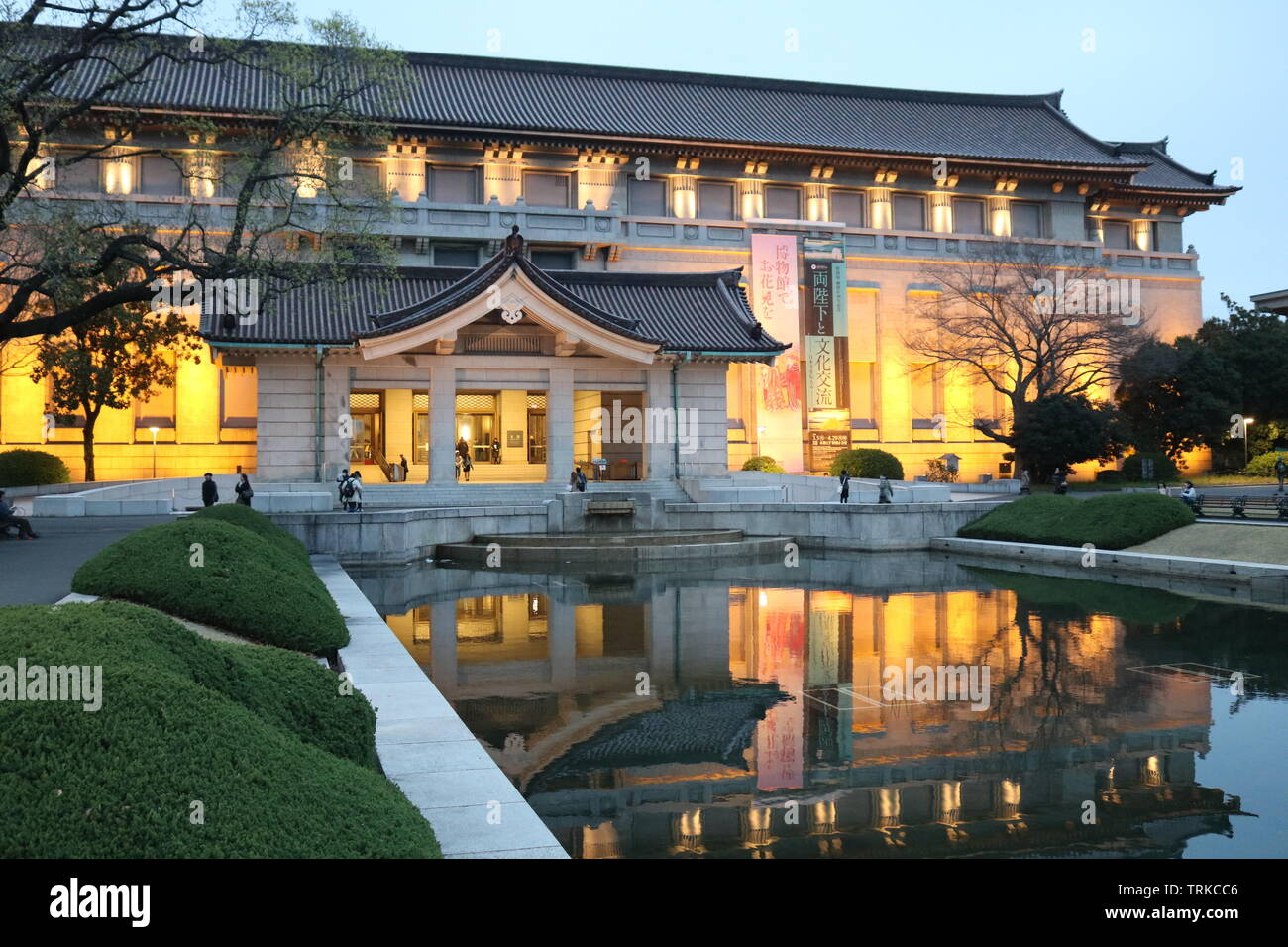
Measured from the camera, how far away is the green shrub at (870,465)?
1463 inches

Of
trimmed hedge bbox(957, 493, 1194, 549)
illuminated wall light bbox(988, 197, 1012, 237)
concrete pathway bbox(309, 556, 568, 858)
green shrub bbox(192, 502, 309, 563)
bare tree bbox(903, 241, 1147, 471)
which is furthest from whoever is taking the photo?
illuminated wall light bbox(988, 197, 1012, 237)

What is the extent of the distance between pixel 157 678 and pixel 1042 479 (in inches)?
1642

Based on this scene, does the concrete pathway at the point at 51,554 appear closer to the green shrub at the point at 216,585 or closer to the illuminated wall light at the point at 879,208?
the green shrub at the point at 216,585

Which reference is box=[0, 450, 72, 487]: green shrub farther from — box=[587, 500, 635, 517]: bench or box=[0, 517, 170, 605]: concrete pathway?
box=[587, 500, 635, 517]: bench

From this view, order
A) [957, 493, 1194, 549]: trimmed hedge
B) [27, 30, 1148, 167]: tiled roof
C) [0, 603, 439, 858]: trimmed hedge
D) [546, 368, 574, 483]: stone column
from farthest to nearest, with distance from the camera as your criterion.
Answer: [27, 30, 1148, 167]: tiled roof → [546, 368, 574, 483]: stone column → [957, 493, 1194, 549]: trimmed hedge → [0, 603, 439, 858]: trimmed hedge

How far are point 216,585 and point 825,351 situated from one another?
38.9 metres

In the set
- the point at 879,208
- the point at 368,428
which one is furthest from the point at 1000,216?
the point at 368,428

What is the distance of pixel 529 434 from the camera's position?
37.0 meters

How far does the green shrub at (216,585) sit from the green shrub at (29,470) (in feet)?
87.3

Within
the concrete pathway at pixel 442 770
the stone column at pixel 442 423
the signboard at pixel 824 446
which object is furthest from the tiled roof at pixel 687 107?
the concrete pathway at pixel 442 770

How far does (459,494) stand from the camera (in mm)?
29797

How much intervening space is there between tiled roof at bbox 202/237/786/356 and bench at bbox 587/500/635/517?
640 centimetres

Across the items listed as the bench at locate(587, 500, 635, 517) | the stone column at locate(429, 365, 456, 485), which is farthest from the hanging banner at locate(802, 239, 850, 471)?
the stone column at locate(429, 365, 456, 485)

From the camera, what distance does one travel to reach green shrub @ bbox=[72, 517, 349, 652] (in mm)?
8648
